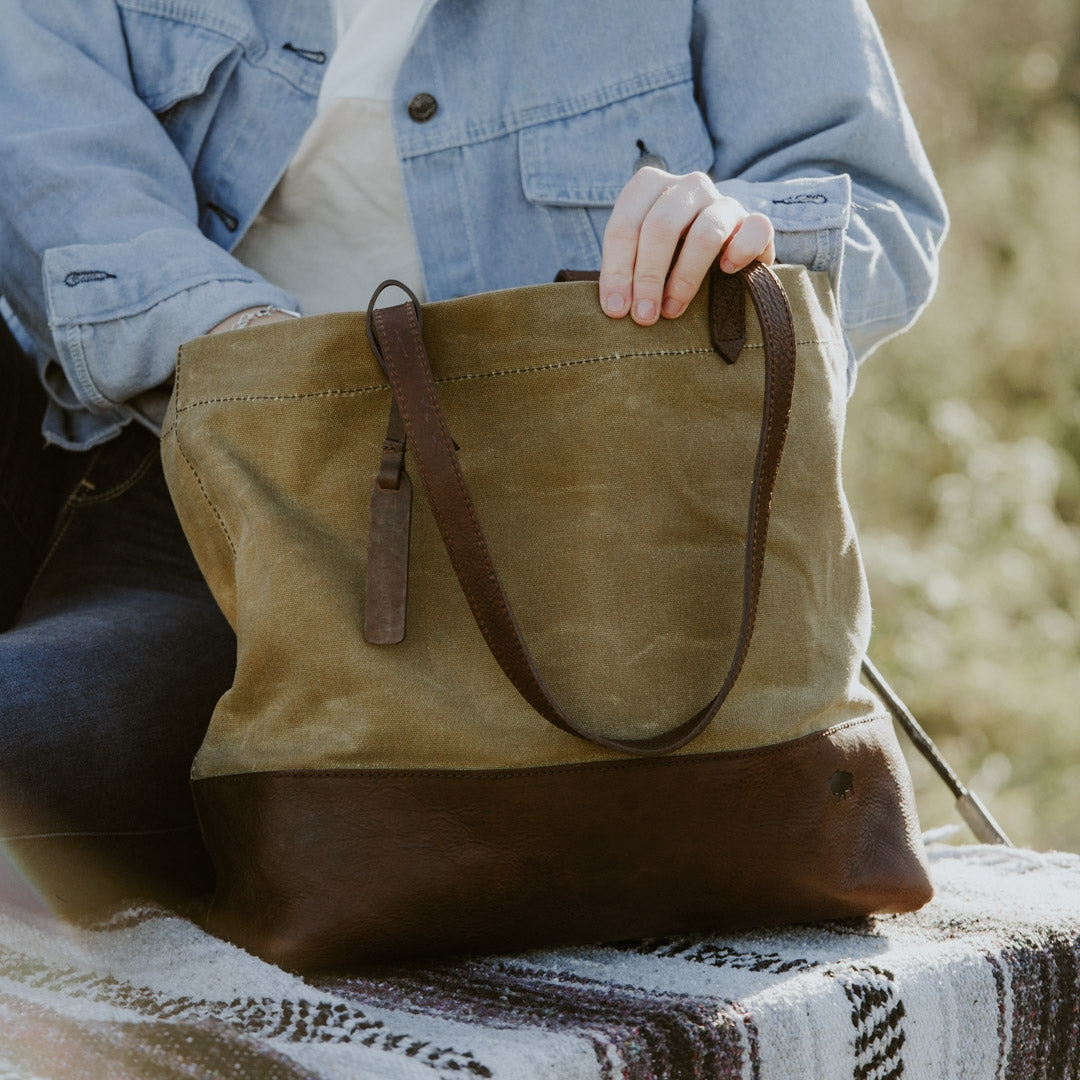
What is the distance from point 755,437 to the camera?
0.84 metres

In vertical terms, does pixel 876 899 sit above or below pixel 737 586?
below

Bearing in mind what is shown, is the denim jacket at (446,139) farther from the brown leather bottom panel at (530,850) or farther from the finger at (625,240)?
the brown leather bottom panel at (530,850)

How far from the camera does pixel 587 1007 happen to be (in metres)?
0.74

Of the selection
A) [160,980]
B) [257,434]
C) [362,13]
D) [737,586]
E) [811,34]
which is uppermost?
[362,13]

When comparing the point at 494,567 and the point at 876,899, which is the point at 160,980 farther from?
the point at 876,899

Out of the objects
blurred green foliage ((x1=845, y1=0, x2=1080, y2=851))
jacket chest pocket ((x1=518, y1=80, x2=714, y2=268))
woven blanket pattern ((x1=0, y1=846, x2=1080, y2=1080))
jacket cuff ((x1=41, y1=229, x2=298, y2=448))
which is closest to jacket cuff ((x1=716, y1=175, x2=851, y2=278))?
jacket chest pocket ((x1=518, y1=80, x2=714, y2=268))

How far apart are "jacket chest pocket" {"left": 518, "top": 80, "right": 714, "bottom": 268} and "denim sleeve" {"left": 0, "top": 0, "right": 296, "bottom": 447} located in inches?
10.8

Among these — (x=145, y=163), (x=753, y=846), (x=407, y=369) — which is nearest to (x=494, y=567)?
(x=407, y=369)

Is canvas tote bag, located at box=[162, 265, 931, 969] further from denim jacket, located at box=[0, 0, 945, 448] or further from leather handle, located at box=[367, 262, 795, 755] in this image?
denim jacket, located at box=[0, 0, 945, 448]

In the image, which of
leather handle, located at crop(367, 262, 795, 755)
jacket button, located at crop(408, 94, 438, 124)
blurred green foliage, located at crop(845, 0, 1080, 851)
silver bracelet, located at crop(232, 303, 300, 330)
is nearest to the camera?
leather handle, located at crop(367, 262, 795, 755)

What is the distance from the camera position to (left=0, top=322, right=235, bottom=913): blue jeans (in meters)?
0.89

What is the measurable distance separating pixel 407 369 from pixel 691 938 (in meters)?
0.48

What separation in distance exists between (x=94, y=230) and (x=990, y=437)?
3040 millimetres

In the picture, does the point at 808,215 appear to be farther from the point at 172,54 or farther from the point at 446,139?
the point at 172,54
